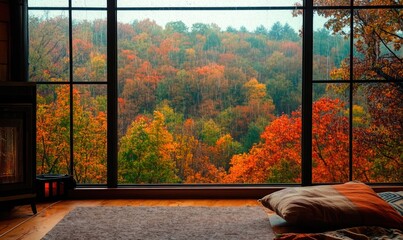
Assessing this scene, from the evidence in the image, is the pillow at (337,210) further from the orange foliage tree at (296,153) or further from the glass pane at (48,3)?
the glass pane at (48,3)

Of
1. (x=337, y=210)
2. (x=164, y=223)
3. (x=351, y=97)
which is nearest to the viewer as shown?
(x=337, y=210)

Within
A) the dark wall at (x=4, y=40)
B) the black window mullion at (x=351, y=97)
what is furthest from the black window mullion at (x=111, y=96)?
the black window mullion at (x=351, y=97)

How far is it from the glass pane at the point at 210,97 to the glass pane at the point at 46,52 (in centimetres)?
58

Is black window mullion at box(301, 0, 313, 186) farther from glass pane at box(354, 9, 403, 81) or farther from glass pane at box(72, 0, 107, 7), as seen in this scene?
glass pane at box(72, 0, 107, 7)

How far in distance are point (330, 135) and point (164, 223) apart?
7.32 ft

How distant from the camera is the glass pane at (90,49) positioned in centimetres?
525

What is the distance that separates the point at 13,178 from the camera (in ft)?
14.0

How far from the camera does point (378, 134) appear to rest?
5398mm

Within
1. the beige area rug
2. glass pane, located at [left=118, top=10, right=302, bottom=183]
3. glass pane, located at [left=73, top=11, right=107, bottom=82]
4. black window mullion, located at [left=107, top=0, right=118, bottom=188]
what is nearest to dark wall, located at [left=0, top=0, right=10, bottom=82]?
glass pane, located at [left=73, top=11, right=107, bottom=82]

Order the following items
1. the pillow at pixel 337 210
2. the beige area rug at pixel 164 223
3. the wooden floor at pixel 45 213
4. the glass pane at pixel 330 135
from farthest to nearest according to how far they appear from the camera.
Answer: the glass pane at pixel 330 135, the wooden floor at pixel 45 213, the beige area rug at pixel 164 223, the pillow at pixel 337 210

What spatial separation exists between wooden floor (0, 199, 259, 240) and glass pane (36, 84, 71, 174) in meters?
0.51

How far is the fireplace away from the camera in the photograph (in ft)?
13.8

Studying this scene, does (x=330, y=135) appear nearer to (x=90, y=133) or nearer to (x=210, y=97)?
(x=210, y=97)

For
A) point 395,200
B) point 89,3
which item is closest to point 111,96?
point 89,3
